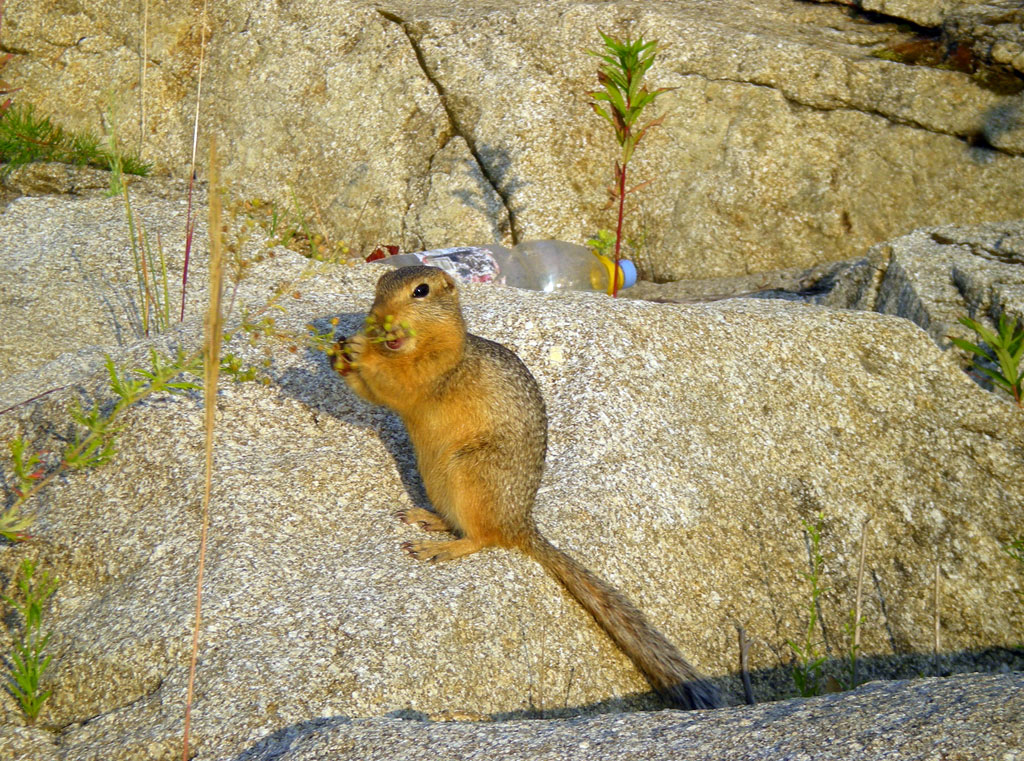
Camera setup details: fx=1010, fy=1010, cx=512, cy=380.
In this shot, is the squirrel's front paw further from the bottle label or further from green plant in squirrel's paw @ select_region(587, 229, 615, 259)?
green plant in squirrel's paw @ select_region(587, 229, 615, 259)

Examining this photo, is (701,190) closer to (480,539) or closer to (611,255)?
(611,255)

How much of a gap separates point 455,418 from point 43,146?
450 cm

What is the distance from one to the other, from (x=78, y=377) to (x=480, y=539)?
1.98 metres

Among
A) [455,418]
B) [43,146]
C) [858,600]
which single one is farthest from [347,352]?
[43,146]

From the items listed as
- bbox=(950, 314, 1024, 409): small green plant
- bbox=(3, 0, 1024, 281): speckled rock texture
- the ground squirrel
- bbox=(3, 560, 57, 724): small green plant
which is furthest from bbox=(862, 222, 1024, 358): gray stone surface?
bbox=(3, 560, 57, 724): small green plant

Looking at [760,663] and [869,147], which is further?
[869,147]

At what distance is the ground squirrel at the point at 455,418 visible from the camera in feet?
11.7

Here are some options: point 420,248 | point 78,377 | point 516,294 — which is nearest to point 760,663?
point 516,294

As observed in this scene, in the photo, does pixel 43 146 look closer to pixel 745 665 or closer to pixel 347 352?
pixel 347 352

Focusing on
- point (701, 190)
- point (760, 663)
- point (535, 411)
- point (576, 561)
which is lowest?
point (760, 663)

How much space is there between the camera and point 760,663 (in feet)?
12.5

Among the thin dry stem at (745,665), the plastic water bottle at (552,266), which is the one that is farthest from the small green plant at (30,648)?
the plastic water bottle at (552,266)

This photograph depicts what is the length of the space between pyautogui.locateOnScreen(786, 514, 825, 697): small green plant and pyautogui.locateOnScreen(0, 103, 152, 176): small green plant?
5.05 metres

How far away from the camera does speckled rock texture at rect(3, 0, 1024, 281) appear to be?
6.67 metres
